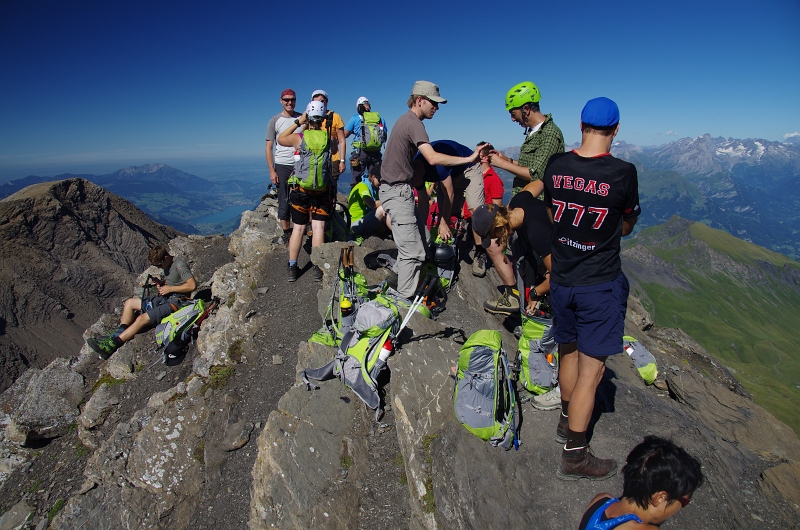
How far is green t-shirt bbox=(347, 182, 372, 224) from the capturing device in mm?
13469

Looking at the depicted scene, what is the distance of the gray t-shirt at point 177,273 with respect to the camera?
1170cm

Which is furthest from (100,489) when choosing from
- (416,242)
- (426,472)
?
(416,242)

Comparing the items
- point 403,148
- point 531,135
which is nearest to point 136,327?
point 403,148

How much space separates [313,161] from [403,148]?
316 cm

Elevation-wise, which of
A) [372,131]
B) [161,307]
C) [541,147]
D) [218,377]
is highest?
[372,131]

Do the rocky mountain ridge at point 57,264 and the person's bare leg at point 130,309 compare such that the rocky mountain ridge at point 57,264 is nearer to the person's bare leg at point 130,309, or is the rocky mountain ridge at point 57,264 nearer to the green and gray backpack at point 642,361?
the person's bare leg at point 130,309

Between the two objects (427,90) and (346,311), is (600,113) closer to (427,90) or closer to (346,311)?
(427,90)

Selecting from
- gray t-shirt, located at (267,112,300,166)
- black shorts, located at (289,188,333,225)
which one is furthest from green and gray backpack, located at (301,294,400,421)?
gray t-shirt, located at (267,112,300,166)

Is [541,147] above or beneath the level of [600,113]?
beneath

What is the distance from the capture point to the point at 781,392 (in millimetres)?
86812

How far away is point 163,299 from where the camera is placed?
1179 centimetres

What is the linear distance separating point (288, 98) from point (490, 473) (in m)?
11.4

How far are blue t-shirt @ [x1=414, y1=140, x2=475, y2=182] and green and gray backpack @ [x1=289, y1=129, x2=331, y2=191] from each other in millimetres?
2693

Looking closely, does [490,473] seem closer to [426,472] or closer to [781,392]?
[426,472]
